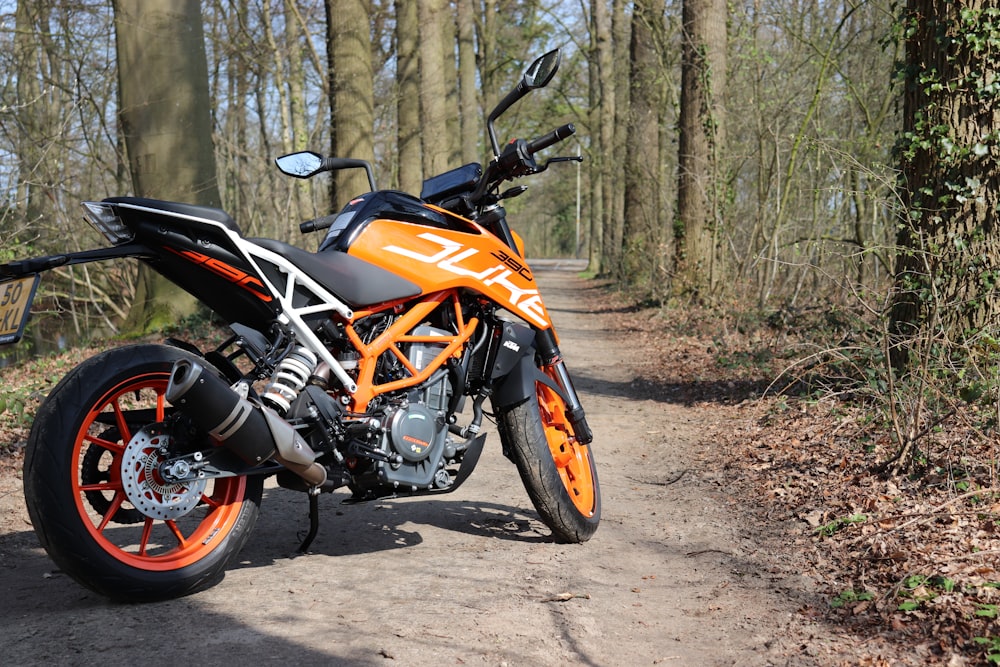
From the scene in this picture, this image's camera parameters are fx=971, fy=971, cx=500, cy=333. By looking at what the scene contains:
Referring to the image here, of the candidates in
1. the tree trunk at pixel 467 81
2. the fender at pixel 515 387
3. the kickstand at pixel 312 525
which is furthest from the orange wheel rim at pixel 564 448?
the tree trunk at pixel 467 81

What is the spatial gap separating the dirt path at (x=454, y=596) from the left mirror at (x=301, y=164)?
→ 1606 mm

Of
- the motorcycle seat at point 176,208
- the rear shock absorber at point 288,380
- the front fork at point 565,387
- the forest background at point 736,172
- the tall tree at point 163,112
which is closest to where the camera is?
the motorcycle seat at point 176,208

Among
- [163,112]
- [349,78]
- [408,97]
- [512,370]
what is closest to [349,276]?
[512,370]

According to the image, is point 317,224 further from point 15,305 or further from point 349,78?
point 349,78

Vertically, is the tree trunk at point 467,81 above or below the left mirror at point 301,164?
above

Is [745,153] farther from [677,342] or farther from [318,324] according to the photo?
[318,324]

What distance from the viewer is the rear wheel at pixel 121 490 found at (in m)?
2.92

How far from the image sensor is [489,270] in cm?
418

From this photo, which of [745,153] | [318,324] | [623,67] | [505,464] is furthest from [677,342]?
[623,67]

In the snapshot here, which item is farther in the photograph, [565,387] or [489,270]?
[565,387]

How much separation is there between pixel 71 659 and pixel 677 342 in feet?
32.9

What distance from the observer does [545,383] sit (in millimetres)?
4441

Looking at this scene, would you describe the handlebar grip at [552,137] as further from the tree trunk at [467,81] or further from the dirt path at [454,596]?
the tree trunk at [467,81]

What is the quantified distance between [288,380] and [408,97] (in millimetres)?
16575
